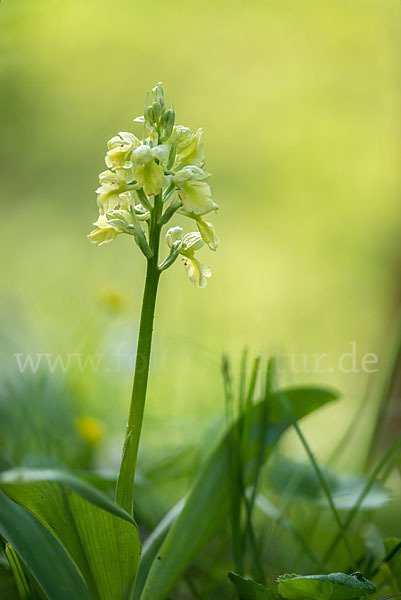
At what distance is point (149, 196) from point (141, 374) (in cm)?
22

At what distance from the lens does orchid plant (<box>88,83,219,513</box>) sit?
0.66 metres

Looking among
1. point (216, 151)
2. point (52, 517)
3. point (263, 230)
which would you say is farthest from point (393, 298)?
point (52, 517)

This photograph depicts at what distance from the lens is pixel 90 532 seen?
67cm

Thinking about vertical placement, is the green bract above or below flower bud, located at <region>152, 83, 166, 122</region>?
below

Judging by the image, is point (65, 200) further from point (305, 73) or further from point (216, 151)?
point (305, 73)

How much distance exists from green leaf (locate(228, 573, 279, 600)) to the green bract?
1.32 feet

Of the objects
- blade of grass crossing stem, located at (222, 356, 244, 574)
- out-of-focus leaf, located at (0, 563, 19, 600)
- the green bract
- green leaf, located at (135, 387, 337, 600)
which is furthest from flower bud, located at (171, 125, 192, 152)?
out-of-focus leaf, located at (0, 563, 19, 600)

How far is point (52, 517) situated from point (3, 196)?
9.43 feet

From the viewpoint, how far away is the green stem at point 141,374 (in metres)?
0.67

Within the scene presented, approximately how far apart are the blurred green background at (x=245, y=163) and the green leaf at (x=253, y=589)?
1749 mm

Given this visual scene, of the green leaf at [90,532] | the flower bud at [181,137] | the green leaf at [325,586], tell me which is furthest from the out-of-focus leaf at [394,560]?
the flower bud at [181,137]

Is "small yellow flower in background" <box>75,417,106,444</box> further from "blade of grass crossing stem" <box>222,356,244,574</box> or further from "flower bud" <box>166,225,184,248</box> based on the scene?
"flower bud" <box>166,225,184,248</box>

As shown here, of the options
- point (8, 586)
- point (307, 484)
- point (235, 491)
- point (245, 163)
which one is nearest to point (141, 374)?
point (235, 491)

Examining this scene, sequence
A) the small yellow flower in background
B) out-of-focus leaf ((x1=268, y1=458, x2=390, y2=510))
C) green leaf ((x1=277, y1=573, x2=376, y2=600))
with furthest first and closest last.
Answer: the small yellow flower in background → out-of-focus leaf ((x1=268, y1=458, x2=390, y2=510)) → green leaf ((x1=277, y1=573, x2=376, y2=600))
